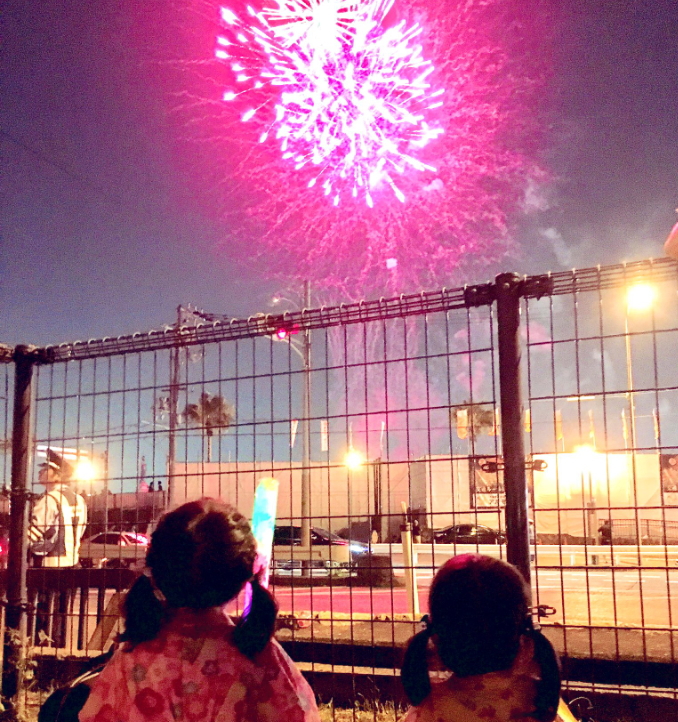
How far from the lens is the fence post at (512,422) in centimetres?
370

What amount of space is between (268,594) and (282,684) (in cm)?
26

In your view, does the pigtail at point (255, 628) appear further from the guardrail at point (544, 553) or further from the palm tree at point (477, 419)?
the palm tree at point (477, 419)

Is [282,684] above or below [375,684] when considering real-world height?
above

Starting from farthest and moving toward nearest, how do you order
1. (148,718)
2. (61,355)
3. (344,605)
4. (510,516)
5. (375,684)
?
(344,605) → (61,355) → (375,684) → (510,516) → (148,718)

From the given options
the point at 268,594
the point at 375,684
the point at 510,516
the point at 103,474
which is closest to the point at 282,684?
the point at 268,594

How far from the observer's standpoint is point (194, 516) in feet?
7.13

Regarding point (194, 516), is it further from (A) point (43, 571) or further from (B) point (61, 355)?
(A) point (43, 571)

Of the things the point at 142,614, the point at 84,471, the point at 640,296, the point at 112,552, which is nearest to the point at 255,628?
the point at 142,614

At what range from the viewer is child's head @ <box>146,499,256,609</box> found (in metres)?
2.13

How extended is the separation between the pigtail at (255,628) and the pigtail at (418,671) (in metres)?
0.42

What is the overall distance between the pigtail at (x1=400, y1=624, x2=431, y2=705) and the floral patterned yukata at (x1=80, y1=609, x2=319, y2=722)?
305mm

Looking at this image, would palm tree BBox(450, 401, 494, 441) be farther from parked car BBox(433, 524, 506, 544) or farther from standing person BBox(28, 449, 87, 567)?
standing person BBox(28, 449, 87, 567)

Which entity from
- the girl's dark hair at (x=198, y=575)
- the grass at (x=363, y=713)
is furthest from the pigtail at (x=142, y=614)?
the grass at (x=363, y=713)

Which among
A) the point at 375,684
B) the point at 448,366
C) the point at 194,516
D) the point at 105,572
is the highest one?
the point at 448,366
